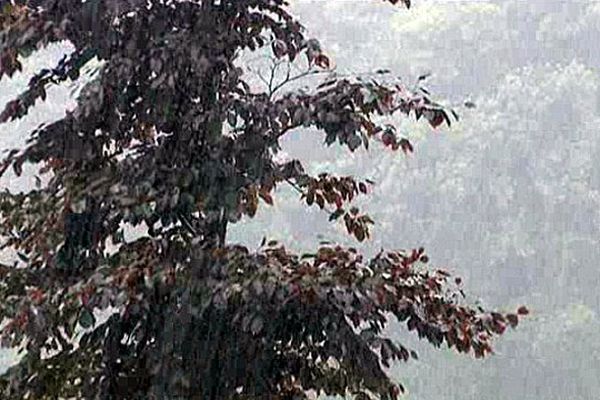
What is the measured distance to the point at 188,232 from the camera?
7.78 ft

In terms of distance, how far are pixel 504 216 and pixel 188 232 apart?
12.3 meters

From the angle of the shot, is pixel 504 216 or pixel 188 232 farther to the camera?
pixel 504 216

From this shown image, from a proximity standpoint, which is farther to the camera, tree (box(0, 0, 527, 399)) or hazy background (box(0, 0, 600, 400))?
hazy background (box(0, 0, 600, 400))

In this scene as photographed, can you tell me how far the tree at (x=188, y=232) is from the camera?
2176 millimetres

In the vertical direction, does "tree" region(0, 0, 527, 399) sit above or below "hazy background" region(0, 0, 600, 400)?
below

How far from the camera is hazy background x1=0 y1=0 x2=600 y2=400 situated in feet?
42.7

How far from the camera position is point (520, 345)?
13.2 m

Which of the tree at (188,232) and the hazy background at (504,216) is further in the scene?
the hazy background at (504,216)

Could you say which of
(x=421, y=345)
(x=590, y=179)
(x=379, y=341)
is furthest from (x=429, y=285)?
(x=590, y=179)

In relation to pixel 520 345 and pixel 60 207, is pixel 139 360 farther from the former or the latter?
pixel 520 345

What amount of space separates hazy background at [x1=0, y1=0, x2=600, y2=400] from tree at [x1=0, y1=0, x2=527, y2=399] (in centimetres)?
1049

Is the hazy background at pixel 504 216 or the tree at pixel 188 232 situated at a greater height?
the hazy background at pixel 504 216

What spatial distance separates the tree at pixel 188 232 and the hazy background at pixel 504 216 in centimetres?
1049

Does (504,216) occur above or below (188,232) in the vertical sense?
above
